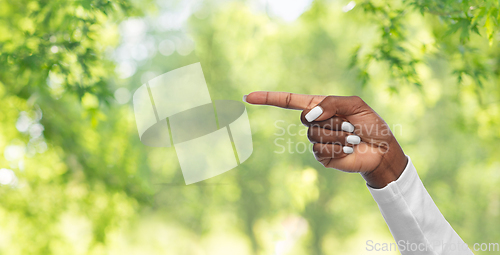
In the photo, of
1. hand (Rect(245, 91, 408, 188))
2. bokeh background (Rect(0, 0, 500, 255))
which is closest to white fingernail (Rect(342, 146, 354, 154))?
hand (Rect(245, 91, 408, 188))

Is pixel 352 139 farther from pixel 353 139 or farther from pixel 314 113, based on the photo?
pixel 314 113

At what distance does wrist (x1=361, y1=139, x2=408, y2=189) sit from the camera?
1097 millimetres

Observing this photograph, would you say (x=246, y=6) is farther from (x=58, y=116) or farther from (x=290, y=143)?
(x=58, y=116)

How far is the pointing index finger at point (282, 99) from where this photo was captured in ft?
3.31

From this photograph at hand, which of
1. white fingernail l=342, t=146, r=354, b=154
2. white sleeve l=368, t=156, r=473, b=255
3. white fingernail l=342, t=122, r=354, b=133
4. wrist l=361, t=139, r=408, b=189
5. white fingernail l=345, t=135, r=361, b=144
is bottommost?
white sleeve l=368, t=156, r=473, b=255

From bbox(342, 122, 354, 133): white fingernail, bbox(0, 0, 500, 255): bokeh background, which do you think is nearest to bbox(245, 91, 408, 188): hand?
bbox(342, 122, 354, 133): white fingernail

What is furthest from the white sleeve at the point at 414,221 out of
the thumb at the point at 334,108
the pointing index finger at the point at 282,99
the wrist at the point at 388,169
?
the pointing index finger at the point at 282,99

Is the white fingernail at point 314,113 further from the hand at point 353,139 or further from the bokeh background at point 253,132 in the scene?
the bokeh background at point 253,132

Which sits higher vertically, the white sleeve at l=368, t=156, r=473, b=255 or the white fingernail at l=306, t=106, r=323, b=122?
the white fingernail at l=306, t=106, r=323, b=122

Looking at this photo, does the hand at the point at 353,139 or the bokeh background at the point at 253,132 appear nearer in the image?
the hand at the point at 353,139

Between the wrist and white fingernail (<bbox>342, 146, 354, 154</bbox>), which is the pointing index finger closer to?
white fingernail (<bbox>342, 146, 354, 154</bbox>)

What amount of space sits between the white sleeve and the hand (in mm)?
47

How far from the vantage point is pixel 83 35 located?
6.86 feet

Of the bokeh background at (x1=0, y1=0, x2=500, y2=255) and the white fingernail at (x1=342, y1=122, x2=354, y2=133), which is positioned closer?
the white fingernail at (x1=342, y1=122, x2=354, y2=133)
